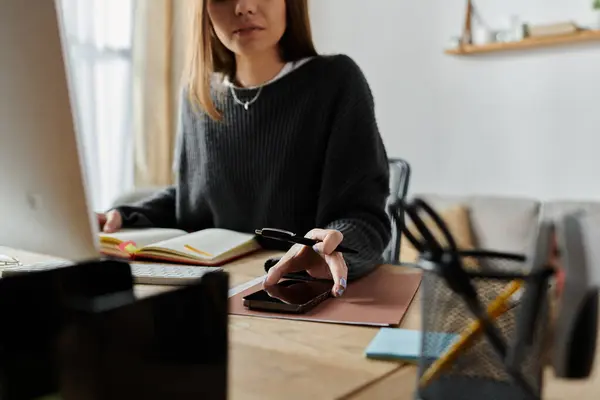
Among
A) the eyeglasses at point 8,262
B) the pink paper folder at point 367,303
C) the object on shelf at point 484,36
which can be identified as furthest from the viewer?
the object on shelf at point 484,36

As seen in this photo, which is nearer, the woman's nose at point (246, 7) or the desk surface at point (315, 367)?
the desk surface at point (315, 367)

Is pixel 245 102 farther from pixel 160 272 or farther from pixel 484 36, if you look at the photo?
pixel 484 36

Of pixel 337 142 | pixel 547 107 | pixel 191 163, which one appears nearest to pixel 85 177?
pixel 337 142

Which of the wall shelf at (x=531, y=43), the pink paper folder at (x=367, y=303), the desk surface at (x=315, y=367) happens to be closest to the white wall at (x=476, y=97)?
the wall shelf at (x=531, y=43)

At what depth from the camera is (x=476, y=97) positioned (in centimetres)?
280

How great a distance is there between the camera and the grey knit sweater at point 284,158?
1.26 metres

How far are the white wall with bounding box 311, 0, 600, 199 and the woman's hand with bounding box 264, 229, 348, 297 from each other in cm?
196

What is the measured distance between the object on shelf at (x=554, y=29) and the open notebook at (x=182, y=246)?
1.78 m

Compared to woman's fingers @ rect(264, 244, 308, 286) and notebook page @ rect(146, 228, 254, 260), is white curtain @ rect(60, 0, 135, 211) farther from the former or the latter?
woman's fingers @ rect(264, 244, 308, 286)

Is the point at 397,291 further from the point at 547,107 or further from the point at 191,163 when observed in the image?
the point at 547,107

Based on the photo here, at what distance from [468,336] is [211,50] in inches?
44.6

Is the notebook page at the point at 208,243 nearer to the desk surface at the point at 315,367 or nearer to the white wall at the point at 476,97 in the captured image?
the desk surface at the point at 315,367

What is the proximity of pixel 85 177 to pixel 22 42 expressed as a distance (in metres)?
0.17

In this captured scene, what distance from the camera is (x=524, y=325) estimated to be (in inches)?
16.2
